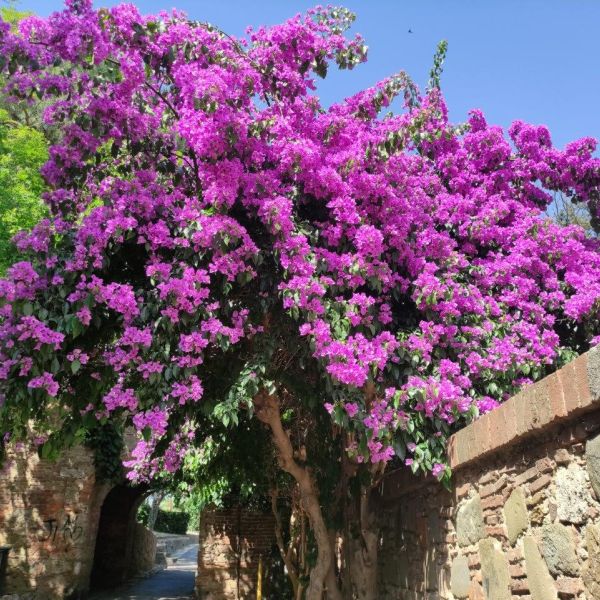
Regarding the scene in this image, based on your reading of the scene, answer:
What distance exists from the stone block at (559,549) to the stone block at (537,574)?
2.3 inches

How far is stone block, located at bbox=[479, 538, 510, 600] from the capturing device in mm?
3461

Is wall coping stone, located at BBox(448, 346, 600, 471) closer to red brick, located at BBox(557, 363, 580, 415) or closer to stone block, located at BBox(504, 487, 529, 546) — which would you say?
red brick, located at BBox(557, 363, 580, 415)

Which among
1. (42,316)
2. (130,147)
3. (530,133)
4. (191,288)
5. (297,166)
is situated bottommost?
(42,316)

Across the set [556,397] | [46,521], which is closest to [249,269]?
[556,397]

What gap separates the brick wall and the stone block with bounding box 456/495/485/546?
26.9 feet

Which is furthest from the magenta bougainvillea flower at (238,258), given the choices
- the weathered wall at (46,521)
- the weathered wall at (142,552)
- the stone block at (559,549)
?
the weathered wall at (142,552)

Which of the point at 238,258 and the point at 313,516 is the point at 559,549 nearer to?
the point at 238,258

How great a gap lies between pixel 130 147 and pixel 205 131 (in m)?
0.97

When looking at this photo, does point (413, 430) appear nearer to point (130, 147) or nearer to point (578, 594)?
point (578, 594)

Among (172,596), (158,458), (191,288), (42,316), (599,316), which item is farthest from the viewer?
(172,596)

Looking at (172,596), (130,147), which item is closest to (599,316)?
(130,147)

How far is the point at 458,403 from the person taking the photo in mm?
4488

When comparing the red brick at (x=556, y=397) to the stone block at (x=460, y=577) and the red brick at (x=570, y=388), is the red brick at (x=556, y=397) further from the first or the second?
the stone block at (x=460, y=577)

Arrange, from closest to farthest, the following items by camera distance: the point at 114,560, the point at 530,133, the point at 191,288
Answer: the point at 191,288 < the point at 530,133 < the point at 114,560
